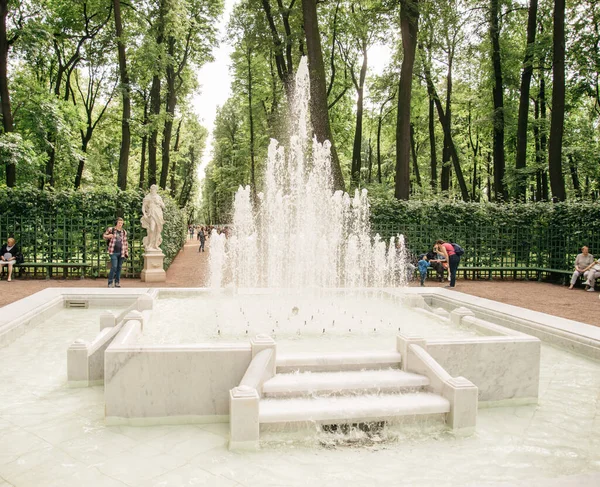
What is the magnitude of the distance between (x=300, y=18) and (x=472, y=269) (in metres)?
13.2

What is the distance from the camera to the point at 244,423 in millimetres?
3865

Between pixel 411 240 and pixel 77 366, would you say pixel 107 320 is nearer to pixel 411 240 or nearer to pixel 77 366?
pixel 77 366

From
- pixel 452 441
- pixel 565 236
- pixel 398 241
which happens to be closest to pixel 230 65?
pixel 398 241

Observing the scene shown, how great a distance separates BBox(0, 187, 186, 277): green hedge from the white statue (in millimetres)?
633

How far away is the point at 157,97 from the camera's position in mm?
22625

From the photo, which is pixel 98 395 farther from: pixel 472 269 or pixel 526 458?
pixel 472 269

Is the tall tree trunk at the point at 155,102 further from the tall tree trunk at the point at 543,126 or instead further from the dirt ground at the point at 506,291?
the tall tree trunk at the point at 543,126

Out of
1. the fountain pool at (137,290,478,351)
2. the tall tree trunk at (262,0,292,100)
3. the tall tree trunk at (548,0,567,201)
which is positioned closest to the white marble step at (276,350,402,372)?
the fountain pool at (137,290,478,351)

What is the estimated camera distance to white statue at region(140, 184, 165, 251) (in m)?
14.5

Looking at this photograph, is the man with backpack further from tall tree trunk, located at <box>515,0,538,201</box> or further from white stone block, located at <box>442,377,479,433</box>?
white stone block, located at <box>442,377,479,433</box>

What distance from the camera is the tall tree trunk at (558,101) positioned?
16609 mm

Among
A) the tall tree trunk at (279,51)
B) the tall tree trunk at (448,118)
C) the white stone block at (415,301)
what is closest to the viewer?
the white stone block at (415,301)

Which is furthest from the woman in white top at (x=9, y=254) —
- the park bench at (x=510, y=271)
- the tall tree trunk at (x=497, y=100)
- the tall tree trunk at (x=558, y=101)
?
the tall tree trunk at (x=497, y=100)

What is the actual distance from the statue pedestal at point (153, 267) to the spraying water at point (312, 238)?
5.45 feet
